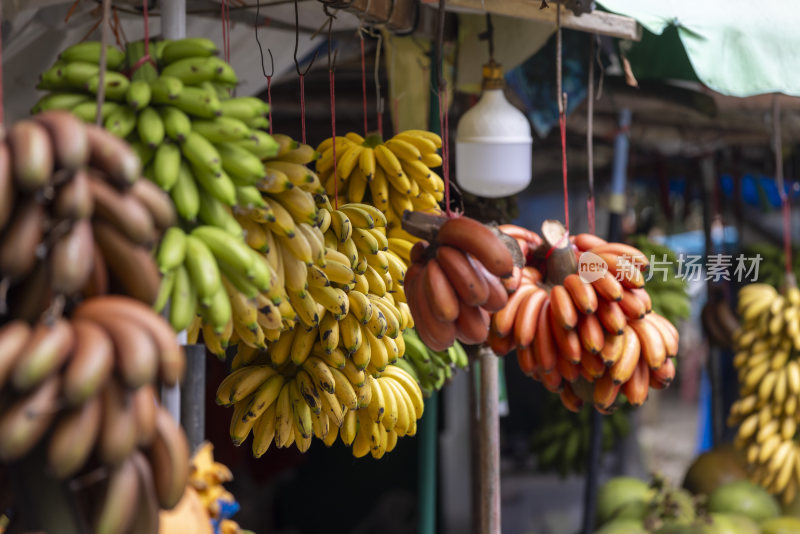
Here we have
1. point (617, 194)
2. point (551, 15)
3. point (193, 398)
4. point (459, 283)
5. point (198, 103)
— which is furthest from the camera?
point (617, 194)

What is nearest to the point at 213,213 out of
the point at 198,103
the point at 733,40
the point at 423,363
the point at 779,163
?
the point at 198,103

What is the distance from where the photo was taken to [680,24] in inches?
85.6

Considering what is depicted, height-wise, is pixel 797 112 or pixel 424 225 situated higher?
pixel 797 112

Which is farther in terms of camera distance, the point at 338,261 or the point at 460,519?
the point at 460,519

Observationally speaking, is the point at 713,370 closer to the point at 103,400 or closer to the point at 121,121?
the point at 121,121

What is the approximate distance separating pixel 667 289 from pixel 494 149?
1622 mm

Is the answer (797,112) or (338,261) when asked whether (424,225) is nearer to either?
(338,261)

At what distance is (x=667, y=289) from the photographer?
3.53m

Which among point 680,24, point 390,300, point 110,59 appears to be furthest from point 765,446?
point 110,59

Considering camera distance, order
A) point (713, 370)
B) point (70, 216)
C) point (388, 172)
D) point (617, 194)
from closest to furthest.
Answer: point (70, 216) → point (388, 172) → point (617, 194) → point (713, 370)

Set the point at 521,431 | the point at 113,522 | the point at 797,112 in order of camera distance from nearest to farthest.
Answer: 1. the point at 113,522
2. the point at 797,112
3. the point at 521,431

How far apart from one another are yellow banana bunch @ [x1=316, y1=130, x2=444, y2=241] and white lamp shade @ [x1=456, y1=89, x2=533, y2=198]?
26cm

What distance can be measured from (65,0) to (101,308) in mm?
1602

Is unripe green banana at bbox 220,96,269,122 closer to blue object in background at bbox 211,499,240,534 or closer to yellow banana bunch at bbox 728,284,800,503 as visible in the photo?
blue object in background at bbox 211,499,240,534
